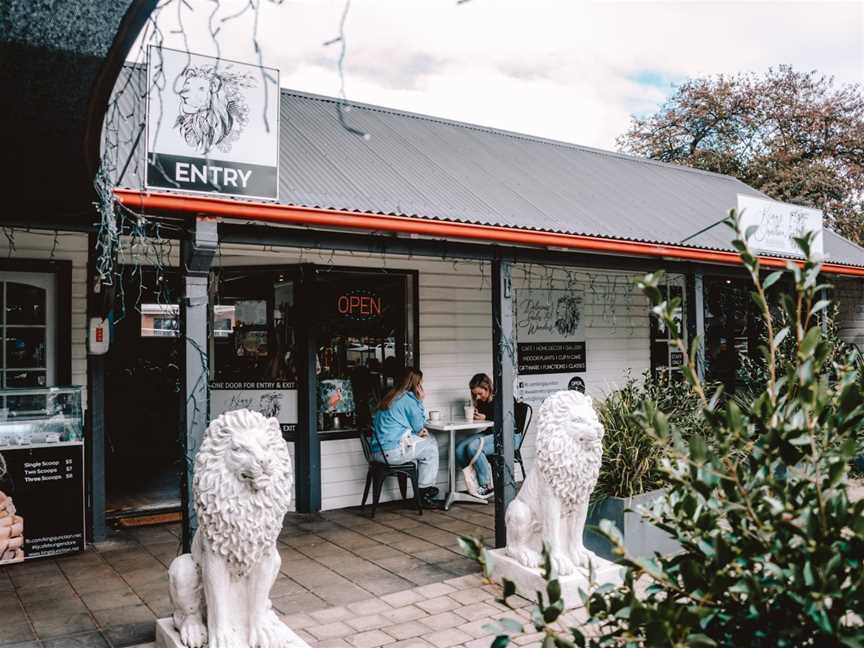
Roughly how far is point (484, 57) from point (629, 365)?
7146 millimetres

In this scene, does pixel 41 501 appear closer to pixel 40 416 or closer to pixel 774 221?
pixel 40 416

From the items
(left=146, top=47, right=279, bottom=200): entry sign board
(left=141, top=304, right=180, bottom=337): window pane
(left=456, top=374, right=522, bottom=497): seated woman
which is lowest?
(left=456, top=374, right=522, bottom=497): seated woman

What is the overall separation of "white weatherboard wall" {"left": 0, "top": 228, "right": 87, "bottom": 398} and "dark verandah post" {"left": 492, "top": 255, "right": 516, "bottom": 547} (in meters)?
3.54

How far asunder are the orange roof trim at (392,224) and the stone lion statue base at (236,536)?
131 centimetres

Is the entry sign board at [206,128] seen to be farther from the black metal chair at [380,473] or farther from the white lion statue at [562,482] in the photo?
the black metal chair at [380,473]

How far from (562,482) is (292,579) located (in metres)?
2.10

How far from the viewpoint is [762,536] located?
1408 mm

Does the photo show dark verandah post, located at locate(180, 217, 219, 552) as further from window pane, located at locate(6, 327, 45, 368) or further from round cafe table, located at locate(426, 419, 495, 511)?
round cafe table, located at locate(426, 419, 495, 511)

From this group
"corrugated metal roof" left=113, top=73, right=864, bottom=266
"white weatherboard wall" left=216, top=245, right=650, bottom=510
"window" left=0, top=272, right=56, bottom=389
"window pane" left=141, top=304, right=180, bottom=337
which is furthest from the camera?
"window pane" left=141, top=304, right=180, bottom=337

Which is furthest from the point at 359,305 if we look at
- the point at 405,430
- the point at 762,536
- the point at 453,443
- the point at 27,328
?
the point at 762,536

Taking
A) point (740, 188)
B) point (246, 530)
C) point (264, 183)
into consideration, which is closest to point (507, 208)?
point (264, 183)

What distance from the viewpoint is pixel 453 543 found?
19.3 feet

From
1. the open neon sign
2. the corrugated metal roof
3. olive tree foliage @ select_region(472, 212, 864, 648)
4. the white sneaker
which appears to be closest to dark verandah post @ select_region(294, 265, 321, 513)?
the open neon sign

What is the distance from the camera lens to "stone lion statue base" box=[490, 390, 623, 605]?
4.43 meters
